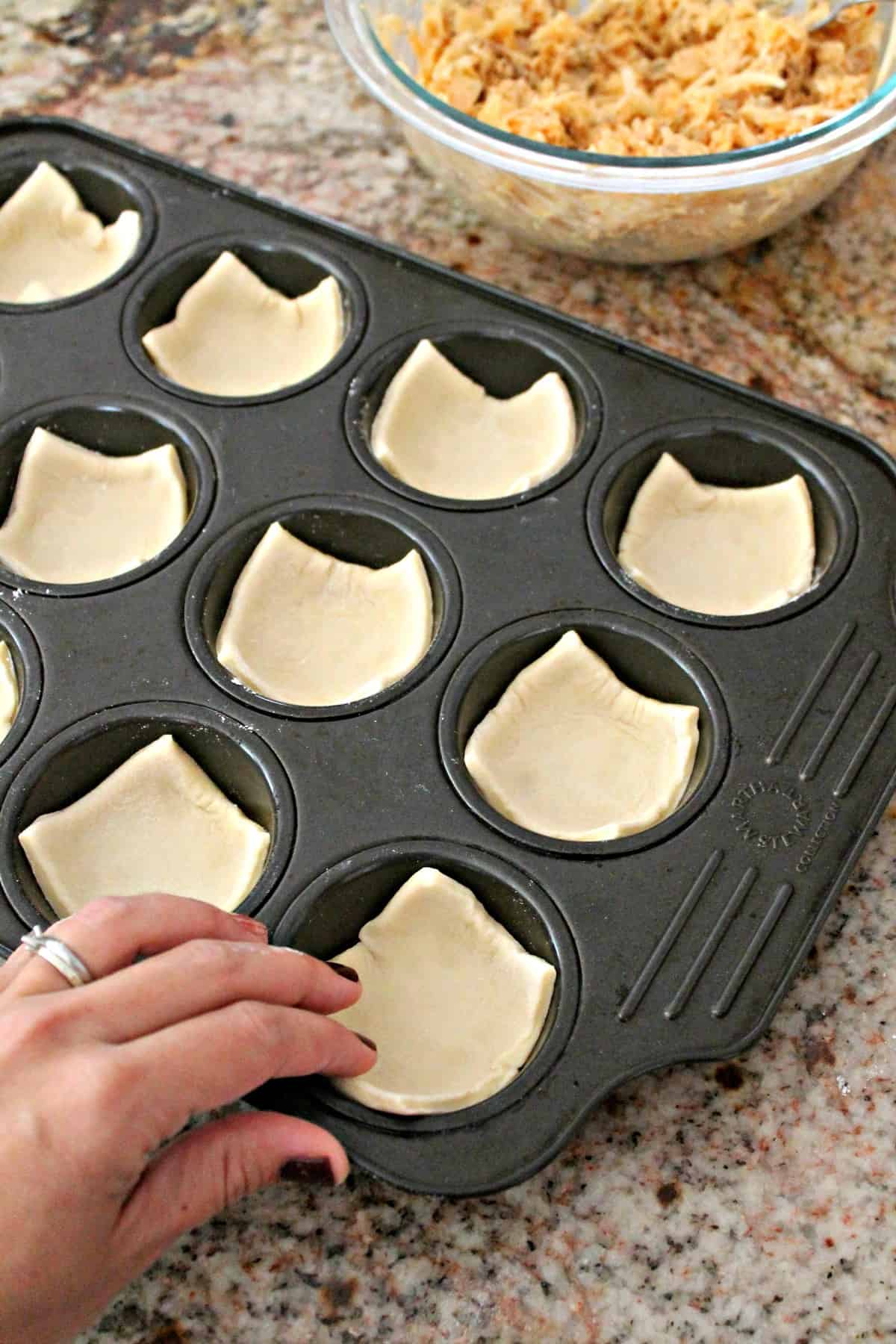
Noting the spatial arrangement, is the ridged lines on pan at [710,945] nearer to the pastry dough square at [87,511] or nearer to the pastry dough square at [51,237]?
the pastry dough square at [87,511]

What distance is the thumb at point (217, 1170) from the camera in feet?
3.92

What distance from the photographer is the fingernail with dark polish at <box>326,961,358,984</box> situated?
143cm

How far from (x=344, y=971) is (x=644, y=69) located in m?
1.62

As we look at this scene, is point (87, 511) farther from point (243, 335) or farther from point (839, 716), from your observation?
point (839, 716)

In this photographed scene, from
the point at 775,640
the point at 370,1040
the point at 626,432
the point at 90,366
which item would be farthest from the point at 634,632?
the point at 90,366

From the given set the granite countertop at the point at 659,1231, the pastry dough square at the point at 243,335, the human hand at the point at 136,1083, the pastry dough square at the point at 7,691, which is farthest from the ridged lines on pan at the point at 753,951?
the pastry dough square at the point at 243,335

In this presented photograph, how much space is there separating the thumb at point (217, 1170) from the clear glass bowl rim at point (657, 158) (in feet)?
4.50

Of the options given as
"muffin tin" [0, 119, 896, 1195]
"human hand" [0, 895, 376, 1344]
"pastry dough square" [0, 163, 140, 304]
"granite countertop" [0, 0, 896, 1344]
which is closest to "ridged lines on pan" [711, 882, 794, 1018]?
"muffin tin" [0, 119, 896, 1195]

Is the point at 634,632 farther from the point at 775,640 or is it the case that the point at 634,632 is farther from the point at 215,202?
the point at 215,202

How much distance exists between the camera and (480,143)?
1950 millimetres

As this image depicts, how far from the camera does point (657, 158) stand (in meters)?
1.87

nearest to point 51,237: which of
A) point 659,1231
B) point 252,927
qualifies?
point 252,927

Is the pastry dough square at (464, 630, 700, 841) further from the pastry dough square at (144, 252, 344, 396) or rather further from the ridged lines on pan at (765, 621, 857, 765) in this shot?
the pastry dough square at (144, 252, 344, 396)

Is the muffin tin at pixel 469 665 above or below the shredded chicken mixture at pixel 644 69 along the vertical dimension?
below
